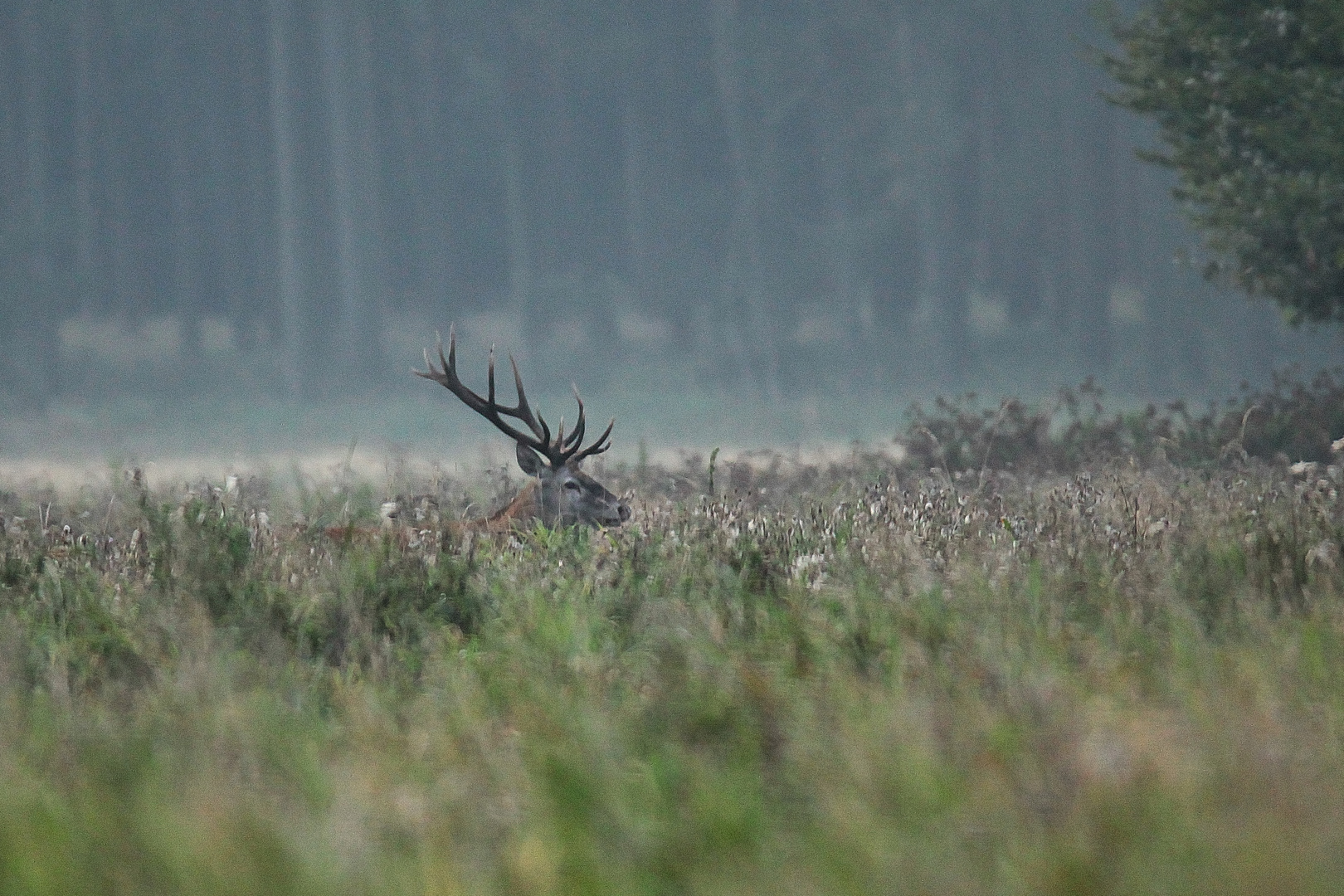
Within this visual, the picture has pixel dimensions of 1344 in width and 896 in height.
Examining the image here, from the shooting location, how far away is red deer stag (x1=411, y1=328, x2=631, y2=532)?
1144cm

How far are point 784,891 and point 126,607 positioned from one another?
15.7 ft

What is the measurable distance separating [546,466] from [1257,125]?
11.6 metres

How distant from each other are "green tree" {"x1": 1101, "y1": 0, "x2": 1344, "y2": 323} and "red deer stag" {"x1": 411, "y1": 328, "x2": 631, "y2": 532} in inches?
429

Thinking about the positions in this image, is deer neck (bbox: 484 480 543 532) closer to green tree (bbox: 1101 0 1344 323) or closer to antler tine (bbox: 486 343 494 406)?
antler tine (bbox: 486 343 494 406)

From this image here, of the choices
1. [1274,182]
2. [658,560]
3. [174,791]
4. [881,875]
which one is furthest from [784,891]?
[1274,182]

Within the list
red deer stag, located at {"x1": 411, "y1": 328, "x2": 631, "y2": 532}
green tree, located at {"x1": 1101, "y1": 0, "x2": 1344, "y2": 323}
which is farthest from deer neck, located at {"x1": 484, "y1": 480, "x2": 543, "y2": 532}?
green tree, located at {"x1": 1101, "y1": 0, "x2": 1344, "y2": 323}

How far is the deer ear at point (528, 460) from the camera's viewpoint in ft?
39.1

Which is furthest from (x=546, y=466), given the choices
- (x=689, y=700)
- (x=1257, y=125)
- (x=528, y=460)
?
(x=1257, y=125)

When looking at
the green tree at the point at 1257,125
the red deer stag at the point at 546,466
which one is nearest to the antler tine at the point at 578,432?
the red deer stag at the point at 546,466

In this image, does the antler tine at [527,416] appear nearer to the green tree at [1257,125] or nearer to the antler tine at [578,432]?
the antler tine at [578,432]

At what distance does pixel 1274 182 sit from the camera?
62.2ft

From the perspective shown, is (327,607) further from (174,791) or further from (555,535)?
(174,791)

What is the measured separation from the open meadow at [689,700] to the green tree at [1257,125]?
1051cm

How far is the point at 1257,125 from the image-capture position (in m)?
18.5
